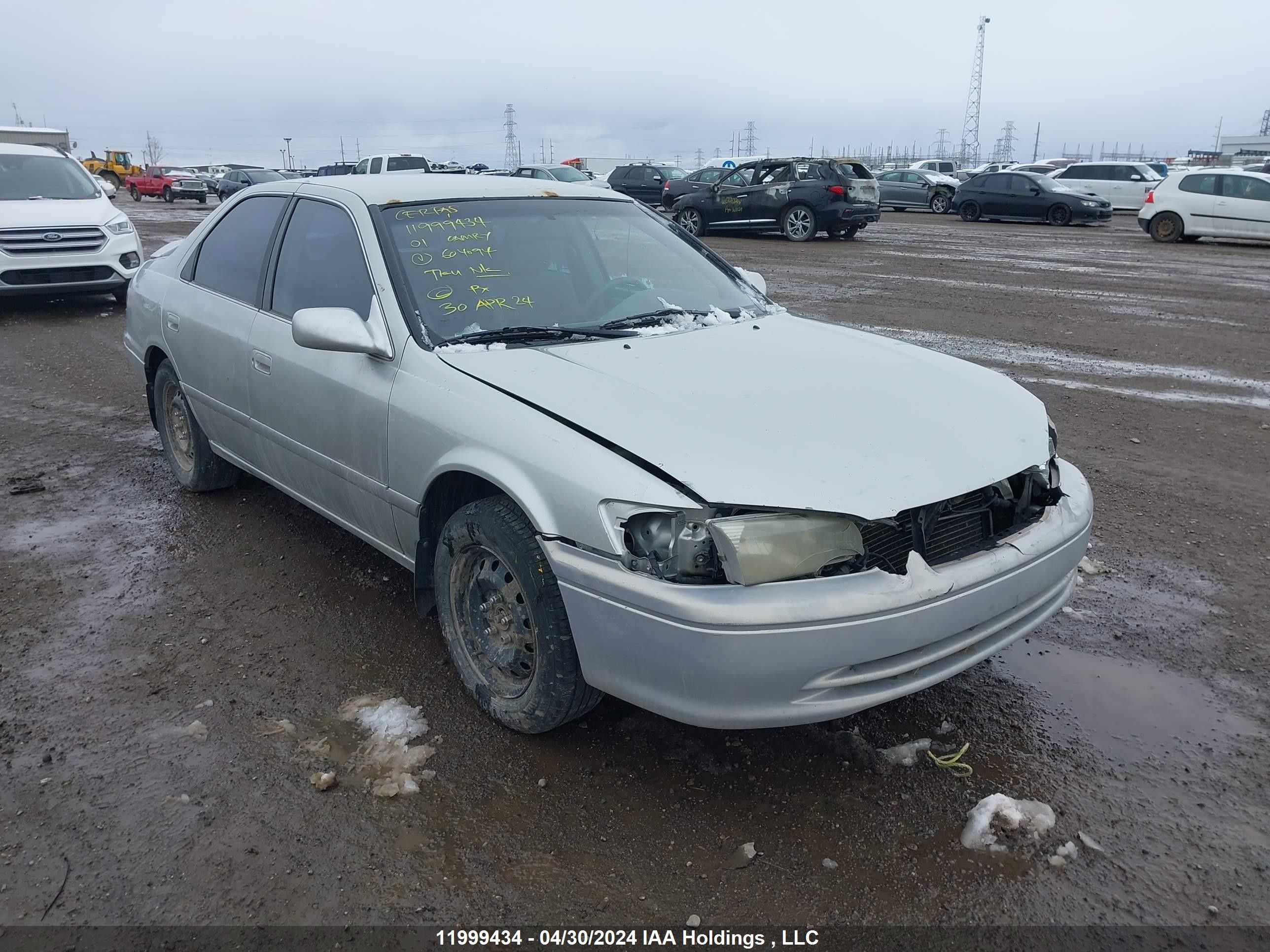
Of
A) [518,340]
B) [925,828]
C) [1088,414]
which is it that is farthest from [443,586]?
[1088,414]

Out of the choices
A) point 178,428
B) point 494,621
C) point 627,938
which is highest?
point 178,428

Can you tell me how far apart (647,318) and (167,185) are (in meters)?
44.5

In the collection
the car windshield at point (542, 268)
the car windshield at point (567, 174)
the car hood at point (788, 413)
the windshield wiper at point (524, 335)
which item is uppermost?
the car windshield at point (567, 174)

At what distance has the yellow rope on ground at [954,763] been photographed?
2.81 meters

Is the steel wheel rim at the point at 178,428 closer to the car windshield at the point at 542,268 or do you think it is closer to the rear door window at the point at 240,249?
the rear door window at the point at 240,249

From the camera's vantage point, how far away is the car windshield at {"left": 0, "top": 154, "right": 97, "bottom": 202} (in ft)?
34.6

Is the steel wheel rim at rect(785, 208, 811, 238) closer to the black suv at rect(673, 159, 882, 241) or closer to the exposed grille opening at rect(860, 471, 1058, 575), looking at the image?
the black suv at rect(673, 159, 882, 241)

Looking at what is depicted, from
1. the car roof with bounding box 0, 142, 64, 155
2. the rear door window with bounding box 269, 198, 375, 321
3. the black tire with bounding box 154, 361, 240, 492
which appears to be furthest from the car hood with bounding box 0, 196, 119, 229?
the rear door window with bounding box 269, 198, 375, 321

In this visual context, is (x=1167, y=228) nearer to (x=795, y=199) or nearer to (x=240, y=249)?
(x=795, y=199)

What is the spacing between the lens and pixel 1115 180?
29.3m

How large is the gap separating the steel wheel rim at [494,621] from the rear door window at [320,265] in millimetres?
1053

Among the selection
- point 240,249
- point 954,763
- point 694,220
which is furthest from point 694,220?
point 954,763

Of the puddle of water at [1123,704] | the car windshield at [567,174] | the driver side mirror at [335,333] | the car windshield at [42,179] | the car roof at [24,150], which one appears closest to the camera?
the puddle of water at [1123,704]

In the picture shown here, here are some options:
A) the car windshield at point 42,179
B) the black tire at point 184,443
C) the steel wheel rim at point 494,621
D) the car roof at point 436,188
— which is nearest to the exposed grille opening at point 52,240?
the car windshield at point 42,179
